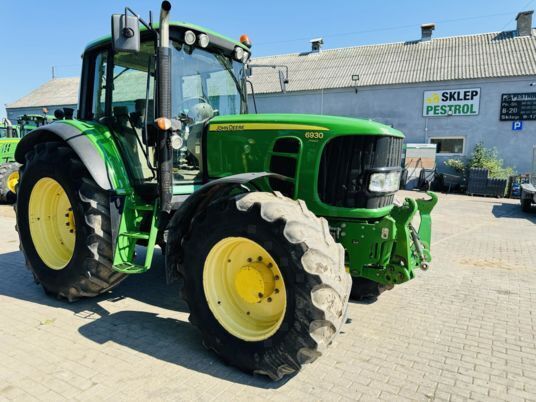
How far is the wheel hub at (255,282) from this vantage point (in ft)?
9.96

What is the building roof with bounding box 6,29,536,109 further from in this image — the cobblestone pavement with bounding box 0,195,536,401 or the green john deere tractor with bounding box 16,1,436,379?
the green john deere tractor with bounding box 16,1,436,379

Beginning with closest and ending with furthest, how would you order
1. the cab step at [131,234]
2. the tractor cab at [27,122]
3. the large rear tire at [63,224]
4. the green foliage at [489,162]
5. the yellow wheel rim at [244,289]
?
the yellow wheel rim at [244,289] → the cab step at [131,234] → the large rear tire at [63,224] → the tractor cab at [27,122] → the green foliage at [489,162]

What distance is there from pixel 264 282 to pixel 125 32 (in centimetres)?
218

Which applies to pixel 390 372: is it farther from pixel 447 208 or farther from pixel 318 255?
pixel 447 208

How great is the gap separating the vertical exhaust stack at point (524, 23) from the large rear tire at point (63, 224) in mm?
23696

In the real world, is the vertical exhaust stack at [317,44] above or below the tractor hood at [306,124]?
above

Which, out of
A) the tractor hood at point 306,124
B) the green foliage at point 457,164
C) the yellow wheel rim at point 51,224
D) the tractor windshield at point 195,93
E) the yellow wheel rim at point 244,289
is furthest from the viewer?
the green foliage at point 457,164

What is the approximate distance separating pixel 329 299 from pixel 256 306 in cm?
73

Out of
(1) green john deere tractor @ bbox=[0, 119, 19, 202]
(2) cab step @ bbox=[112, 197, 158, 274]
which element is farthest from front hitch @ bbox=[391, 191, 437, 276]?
(1) green john deere tractor @ bbox=[0, 119, 19, 202]

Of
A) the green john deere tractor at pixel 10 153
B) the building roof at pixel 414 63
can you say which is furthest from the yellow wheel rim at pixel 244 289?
the building roof at pixel 414 63

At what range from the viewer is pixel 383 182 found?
351 centimetres

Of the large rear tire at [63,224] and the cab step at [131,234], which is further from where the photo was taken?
the large rear tire at [63,224]

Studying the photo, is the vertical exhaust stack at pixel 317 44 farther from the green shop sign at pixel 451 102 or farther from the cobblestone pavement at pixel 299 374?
the cobblestone pavement at pixel 299 374

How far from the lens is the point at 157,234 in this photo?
3.87 m
